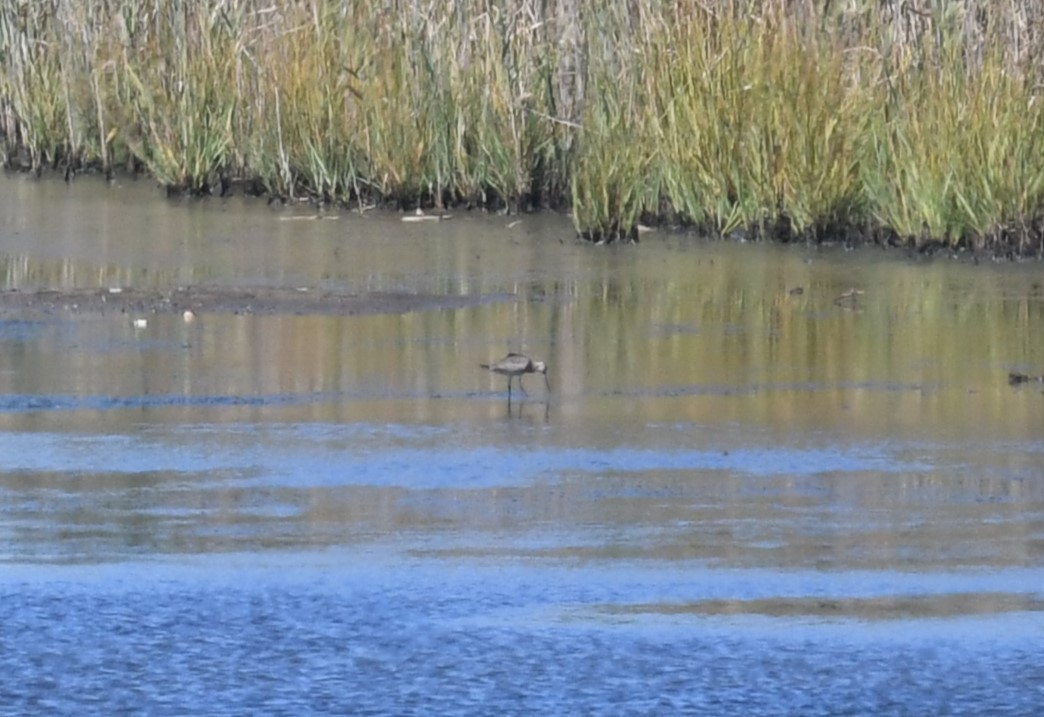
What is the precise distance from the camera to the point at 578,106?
1408cm

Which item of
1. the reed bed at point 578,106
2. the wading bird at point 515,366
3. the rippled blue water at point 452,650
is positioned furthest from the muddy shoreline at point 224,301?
the rippled blue water at point 452,650

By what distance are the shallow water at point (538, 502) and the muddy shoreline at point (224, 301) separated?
14 centimetres

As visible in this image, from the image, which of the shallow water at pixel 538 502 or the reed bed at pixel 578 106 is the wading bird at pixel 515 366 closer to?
the shallow water at pixel 538 502

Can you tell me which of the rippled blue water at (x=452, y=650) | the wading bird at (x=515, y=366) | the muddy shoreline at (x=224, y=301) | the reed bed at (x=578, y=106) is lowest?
the rippled blue water at (x=452, y=650)

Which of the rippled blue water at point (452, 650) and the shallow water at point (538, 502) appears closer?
the rippled blue water at point (452, 650)

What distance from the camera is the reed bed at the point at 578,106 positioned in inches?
477

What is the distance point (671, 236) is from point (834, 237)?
87cm

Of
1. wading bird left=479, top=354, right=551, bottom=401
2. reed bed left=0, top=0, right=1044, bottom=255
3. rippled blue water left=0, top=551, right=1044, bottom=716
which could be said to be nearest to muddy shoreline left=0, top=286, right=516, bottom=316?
wading bird left=479, top=354, right=551, bottom=401

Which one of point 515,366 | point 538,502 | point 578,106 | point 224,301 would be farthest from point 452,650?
point 578,106

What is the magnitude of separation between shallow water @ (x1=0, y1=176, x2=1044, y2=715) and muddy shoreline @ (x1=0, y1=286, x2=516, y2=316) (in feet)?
0.47

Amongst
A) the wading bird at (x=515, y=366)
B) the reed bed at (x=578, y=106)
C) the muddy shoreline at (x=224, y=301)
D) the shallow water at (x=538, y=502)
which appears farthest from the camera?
the reed bed at (x=578, y=106)

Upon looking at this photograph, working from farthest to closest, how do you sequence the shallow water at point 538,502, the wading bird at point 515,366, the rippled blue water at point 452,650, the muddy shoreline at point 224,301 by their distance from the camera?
the muddy shoreline at point 224,301, the wading bird at point 515,366, the shallow water at point 538,502, the rippled blue water at point 452,650

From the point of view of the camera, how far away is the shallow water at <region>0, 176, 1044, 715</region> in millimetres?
4754

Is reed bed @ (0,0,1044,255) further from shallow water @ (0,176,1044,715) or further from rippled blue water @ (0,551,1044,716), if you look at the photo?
rippled blue water @ (0,551,1044,716)
